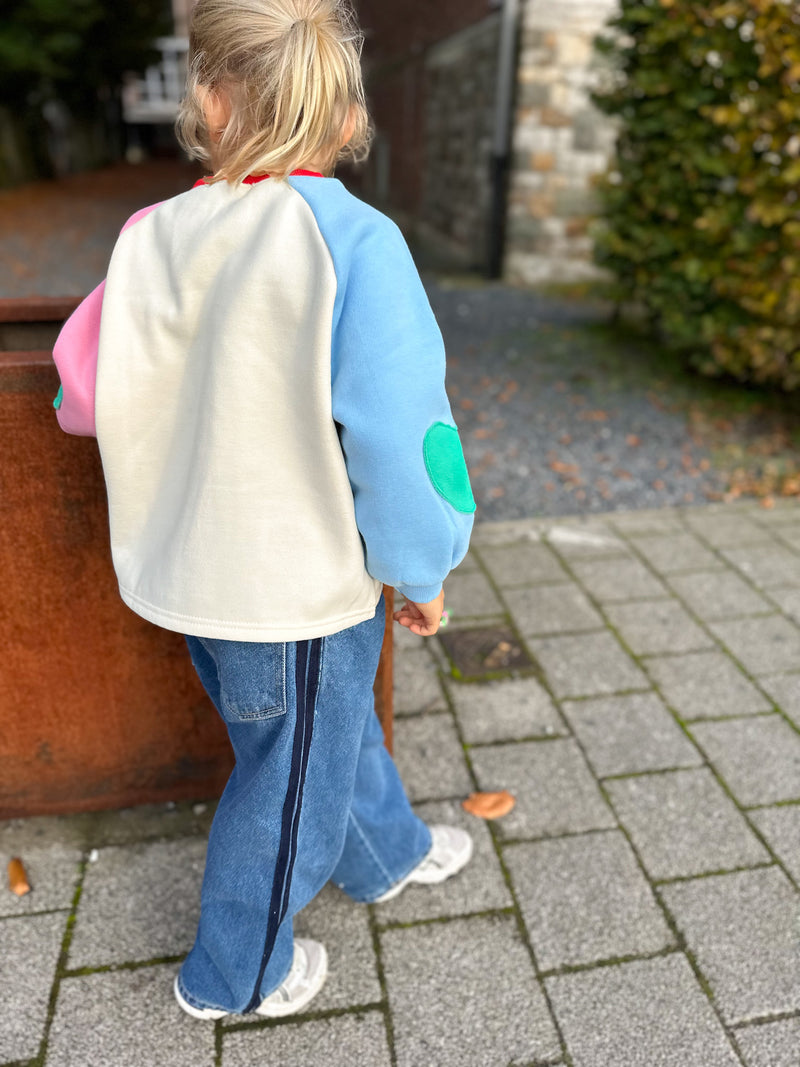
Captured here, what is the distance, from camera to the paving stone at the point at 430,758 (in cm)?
250

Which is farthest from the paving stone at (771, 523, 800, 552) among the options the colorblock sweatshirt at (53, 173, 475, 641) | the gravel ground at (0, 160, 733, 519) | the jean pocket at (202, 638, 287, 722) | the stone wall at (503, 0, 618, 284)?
the stone wall at (503, 0, 618, 284)

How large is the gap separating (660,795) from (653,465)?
9.29 feet

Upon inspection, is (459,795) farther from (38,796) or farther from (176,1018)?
(38,796)

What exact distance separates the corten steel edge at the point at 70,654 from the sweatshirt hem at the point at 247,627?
13.6 inches

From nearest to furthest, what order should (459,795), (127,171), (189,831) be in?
(189,831)
(459,795)
(127,171)

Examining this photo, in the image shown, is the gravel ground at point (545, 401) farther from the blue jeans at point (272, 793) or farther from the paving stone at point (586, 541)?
the blue jeans at point (272, 793)

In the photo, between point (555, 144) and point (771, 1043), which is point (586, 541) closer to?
point (771, 1043)

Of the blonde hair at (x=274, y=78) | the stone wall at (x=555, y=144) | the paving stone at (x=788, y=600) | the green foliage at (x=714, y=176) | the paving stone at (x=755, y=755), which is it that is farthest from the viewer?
the stone wall at (x=555, y=144)

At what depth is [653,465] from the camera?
16.3ft

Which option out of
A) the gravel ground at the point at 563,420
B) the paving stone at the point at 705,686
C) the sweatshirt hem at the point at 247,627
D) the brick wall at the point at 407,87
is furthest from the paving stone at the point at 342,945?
the brick wall at the point at 407,87

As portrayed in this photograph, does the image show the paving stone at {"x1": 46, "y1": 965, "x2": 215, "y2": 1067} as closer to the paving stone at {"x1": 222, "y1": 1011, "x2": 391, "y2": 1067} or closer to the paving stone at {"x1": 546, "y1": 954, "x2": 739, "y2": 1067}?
the paving stone at {"x1": 222, "y1": 1011, "x2": 391, "y2": 1067}

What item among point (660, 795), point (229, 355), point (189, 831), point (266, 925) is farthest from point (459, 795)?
point (229, 355)

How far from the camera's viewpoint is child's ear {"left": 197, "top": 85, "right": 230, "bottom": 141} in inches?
50.9

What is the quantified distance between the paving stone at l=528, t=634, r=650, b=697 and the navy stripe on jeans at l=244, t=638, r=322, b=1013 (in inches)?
58.9
